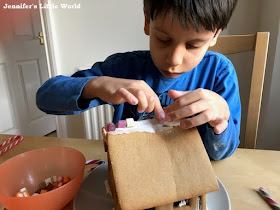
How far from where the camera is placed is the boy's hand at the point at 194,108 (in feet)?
1.36

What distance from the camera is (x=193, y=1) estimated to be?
0.46 m

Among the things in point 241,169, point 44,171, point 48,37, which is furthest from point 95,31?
point 241,169

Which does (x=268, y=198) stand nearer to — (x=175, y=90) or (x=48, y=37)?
(x=175, y=90)

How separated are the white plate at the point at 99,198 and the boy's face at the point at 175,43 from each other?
11.3 inches

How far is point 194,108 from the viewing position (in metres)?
0.42

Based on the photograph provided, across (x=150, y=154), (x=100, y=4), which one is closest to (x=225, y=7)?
(x=150, y=154)

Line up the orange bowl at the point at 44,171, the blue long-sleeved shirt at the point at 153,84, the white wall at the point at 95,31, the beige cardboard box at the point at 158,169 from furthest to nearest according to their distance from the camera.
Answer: the white wall at the point at 95,31 < the blue long-sleeved shirt at the point at 153,84 < the orange bowl at the point at 44,171 < the beige cardboard box at the point at 158,169

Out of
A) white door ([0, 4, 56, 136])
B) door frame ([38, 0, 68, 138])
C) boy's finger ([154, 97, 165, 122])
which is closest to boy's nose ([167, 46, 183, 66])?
boy's finger ([154, 97, 165, 122])

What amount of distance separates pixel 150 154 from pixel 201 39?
0.89ft

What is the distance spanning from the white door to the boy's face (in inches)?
79.3

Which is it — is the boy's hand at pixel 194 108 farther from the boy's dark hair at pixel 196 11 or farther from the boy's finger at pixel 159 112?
the boy's dark hair at pixel 196 11

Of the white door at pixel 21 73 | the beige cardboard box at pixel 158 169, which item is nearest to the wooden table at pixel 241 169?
the beige cardboard box at pixel 158 169

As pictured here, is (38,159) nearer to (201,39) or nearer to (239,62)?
(201,39)

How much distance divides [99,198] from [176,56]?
A: 1.11 ft
